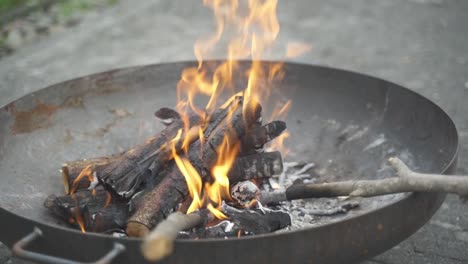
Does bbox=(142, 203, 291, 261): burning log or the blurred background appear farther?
the blurred background

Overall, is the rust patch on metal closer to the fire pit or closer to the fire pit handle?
the fire pit

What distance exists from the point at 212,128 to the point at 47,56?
3129 millimetres

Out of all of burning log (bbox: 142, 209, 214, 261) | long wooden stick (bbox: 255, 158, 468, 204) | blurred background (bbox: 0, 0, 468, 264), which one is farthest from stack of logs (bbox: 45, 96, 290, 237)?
blurred background (bbox: 0, 0, 468, 264)

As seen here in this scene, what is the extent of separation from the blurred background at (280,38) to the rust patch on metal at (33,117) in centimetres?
168

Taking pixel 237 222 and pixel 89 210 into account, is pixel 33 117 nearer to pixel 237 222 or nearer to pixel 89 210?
pixel 89 210

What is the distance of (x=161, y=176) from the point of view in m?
2.31

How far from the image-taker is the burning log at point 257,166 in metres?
2.38

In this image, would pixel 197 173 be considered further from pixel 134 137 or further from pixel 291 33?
pixel 291 33

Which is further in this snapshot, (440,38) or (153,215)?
(440,38)

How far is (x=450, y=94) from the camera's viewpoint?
14.3ft

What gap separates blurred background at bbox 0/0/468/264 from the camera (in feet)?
15.5

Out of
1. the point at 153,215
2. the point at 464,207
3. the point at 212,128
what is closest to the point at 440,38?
the point at 464,207

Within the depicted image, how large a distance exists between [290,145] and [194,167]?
75 cm

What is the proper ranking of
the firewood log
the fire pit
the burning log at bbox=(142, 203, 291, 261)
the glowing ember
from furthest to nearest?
the glowing ember < the firewood log < the burning log at bbox=(142, 203, 291, 261) < the fire pit
